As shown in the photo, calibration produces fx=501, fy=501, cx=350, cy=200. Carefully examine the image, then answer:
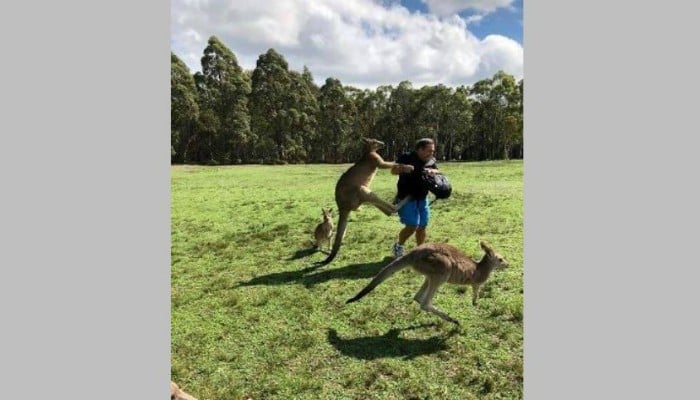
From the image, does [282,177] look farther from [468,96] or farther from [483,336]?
[483,336]

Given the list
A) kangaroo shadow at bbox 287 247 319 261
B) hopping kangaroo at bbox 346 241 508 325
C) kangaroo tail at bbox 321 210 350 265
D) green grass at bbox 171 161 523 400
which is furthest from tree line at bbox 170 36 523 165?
hopping kangaroo at bbox 346 241 508 325

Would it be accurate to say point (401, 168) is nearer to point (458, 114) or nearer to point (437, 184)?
point (437, 184)

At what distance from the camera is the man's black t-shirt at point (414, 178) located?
713 cm

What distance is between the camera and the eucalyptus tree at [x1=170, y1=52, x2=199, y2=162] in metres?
31.0

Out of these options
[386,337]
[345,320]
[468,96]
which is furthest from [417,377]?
[468,96]

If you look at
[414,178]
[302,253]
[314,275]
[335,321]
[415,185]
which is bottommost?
[335,321]

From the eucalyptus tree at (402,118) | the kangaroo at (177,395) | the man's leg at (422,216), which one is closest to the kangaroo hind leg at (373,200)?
the man's leg at (422,216)

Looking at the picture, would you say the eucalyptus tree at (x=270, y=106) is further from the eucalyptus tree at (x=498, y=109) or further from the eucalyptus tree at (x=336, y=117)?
the eucalyptus tree at (x=498, y=109)

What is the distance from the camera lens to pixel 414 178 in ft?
23.5

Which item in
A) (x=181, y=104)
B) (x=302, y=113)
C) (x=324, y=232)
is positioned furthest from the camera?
(x=302, y=113)

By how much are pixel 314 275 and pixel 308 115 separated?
2975cm

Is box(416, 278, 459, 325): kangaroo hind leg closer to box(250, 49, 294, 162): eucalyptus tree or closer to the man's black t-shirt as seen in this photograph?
the man's black t-shirt

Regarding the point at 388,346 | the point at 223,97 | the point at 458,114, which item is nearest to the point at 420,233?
the point at 388,346

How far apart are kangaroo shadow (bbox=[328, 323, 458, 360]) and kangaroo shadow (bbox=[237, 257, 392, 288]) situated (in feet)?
6.00
